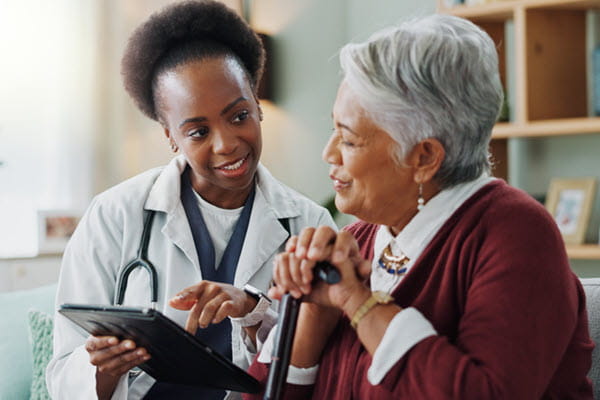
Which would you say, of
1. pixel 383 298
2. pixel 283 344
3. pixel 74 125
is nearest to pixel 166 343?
pixel 283 344

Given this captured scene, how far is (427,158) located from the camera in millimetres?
1330

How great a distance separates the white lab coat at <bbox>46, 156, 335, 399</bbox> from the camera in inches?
71.3

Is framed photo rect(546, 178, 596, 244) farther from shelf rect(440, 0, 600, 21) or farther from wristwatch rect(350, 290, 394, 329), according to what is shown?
wristwatch rect(350, 290, 394, 329)

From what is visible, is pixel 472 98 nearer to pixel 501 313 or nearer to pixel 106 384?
pixel 501 313

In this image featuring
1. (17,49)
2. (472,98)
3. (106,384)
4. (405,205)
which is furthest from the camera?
(17,49)

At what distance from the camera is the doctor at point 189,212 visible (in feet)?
5.93

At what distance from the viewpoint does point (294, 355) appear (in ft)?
4.74

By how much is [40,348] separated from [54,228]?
110 centimetres

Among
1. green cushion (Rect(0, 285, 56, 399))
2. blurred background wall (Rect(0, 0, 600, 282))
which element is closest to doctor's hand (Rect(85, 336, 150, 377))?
green cushion (Rect(0, 285, 56, 399))

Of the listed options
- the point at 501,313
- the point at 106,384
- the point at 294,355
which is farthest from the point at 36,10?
the point at 501,313

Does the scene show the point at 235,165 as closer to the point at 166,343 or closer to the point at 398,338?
the point at 166,343

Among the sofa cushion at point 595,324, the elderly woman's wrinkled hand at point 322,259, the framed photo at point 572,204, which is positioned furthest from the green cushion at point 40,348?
the framed photo at point 572,204

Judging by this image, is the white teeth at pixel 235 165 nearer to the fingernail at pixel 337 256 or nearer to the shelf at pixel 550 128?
the fingernail at pixel 337 256

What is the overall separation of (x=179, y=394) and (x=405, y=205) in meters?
0.75
